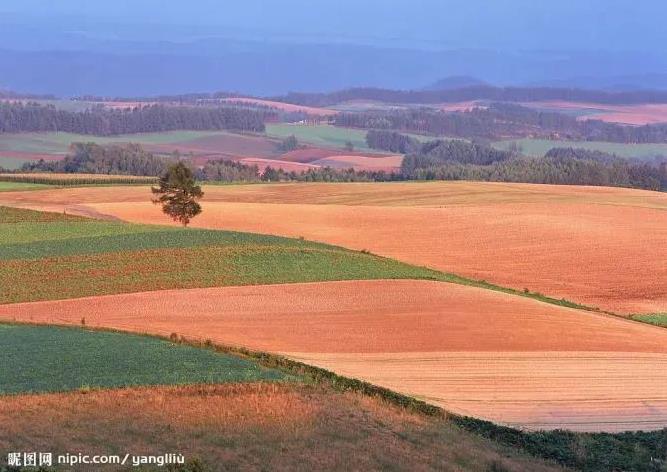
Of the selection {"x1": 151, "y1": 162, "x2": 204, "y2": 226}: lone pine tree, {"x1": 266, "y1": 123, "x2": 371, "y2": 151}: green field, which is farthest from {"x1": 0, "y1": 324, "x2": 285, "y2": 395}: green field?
{"x1": 266, "y1": 123, "x2": 371, "y2": 151}: green field

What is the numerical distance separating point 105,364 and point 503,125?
405ft

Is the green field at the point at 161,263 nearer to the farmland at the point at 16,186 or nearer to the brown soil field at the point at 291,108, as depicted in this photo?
the farmland at the point at 16,186

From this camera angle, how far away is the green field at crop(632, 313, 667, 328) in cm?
3193

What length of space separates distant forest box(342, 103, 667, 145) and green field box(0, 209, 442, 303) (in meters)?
92.7

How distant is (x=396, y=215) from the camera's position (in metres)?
54.7

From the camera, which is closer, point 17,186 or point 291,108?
point 17,186

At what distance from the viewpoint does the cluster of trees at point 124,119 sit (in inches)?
4633

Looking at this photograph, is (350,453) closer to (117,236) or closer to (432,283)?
(432,283)

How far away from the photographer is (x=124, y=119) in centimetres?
12312

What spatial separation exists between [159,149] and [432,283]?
74438 mm

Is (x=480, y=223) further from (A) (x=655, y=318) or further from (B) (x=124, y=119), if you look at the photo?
(B) (x=124, y=119)

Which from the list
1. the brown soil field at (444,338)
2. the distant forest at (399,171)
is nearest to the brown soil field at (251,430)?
the brown soil field at (444,338)

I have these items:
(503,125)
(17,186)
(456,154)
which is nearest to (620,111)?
(503,125)

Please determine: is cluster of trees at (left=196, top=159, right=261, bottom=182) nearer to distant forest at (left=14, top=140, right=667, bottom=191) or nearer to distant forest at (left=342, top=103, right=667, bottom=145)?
distant forest at (left=14, top=140, right=667, bottom=191)
